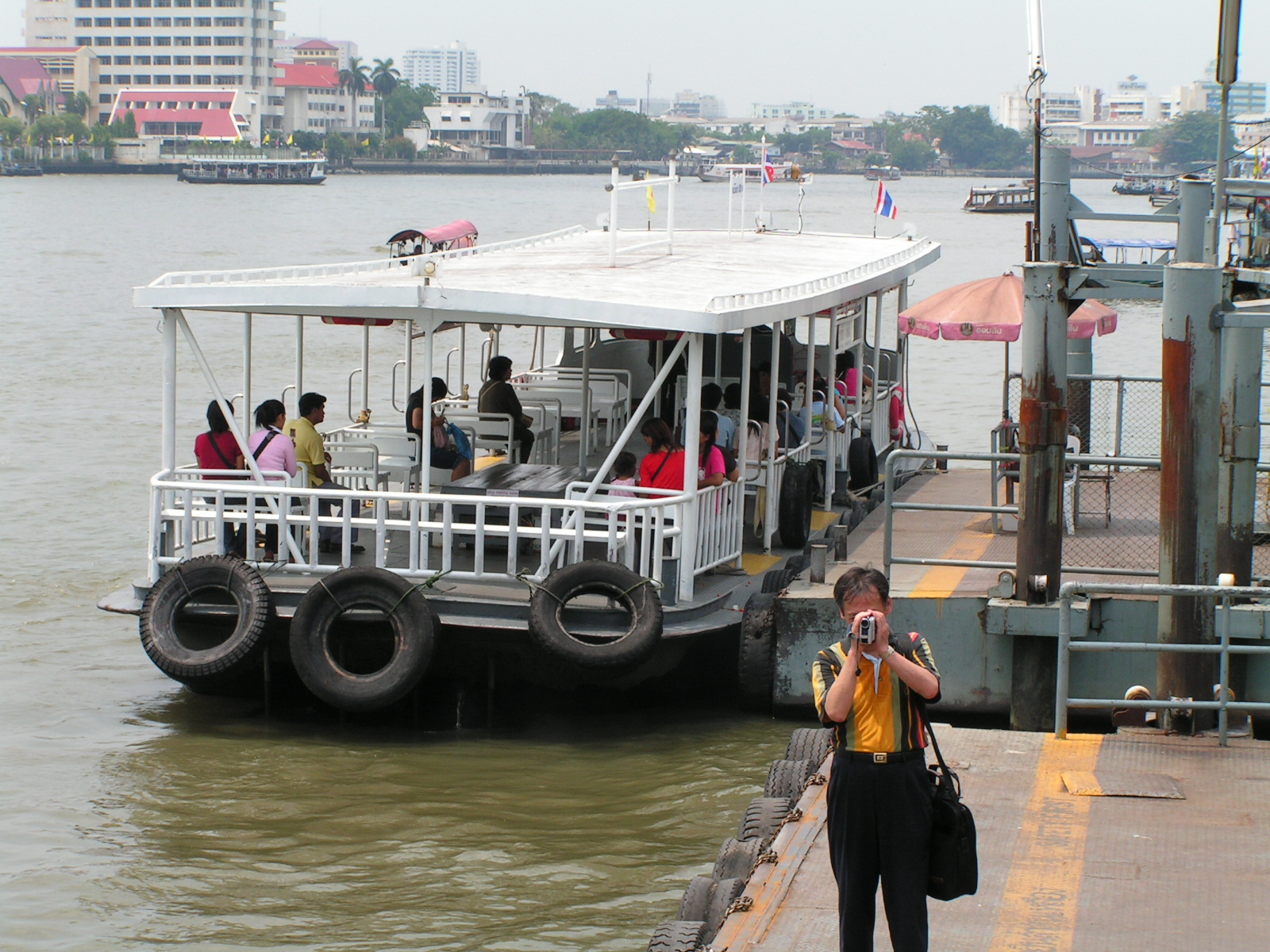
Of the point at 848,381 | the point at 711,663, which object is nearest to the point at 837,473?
the point at 848,381

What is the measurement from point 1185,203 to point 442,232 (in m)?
9.16

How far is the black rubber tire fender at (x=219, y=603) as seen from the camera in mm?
10062

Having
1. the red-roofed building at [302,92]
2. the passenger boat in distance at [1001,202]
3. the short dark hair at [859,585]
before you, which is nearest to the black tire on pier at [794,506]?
the short dark hair at [859,585]

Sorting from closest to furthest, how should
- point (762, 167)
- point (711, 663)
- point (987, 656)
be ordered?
point (987, 656)
point (711, 663)
point (762, 167)

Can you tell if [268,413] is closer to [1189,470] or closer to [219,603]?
[219,603]

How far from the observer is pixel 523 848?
923cm

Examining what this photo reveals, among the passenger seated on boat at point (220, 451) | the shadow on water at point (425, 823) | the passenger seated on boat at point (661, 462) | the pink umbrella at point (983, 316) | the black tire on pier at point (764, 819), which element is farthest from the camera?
the pink umbrella at point (983, 316)

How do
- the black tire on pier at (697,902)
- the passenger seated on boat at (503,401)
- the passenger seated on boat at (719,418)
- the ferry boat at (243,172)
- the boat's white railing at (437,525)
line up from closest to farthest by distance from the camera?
the black tire on pier at (697,902), the boat's white railing at (437,525), the passenger seated on boat at (719,418), the passenger seated on boat at (503,401), the ferry boat at (243,172)

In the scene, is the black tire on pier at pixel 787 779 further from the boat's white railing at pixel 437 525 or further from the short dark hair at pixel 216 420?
the short dark hair at pixel 216 420

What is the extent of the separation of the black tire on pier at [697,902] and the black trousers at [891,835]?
1.26m

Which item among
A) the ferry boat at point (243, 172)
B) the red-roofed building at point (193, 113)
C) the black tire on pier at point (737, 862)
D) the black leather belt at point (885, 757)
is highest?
the red-roofed building at point (193, 113)

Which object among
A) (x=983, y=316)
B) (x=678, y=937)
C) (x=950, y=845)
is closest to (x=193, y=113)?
(x=983, y=316)

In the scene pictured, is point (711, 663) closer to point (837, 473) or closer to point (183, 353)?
point (837, 473)

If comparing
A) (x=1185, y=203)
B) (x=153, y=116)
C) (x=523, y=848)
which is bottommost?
(x=523, y=848)
